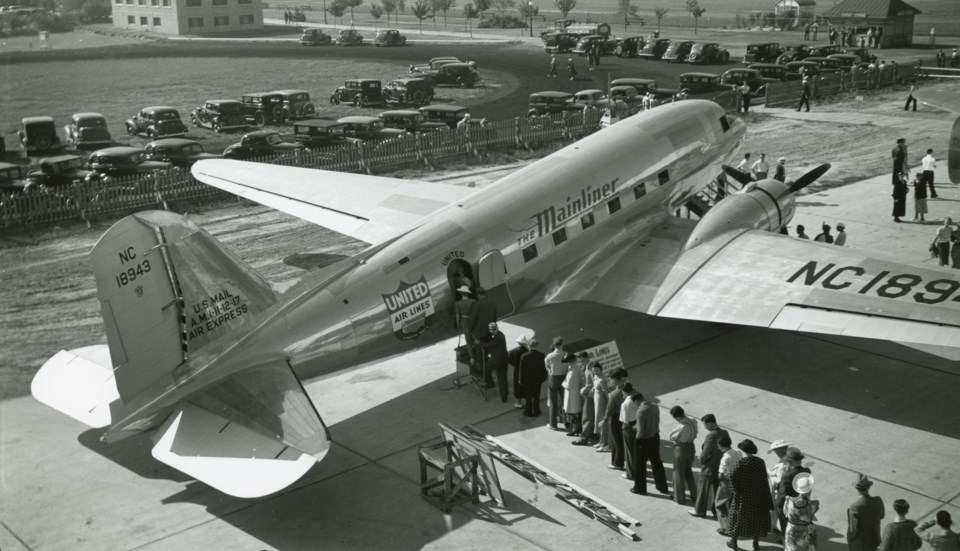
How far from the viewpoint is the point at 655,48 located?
238 feet

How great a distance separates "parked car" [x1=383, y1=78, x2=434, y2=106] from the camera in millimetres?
54875

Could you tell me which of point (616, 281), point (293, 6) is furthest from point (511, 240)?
point (293, 6)

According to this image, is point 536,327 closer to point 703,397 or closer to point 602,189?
point 602,189

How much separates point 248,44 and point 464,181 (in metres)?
34.8

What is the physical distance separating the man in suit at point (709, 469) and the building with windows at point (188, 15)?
113 feet

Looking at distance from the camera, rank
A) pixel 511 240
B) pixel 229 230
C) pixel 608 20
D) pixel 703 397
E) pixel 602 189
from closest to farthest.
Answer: pixel 703 397 → pixel 511 240 → pixel 602 189 → pixel 229 230 → pixel 608 20

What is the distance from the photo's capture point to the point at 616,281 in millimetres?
21047

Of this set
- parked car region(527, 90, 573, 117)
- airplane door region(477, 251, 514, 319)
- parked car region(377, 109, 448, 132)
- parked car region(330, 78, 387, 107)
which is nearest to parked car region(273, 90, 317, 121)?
parked car region(330, 78, 387, 107)

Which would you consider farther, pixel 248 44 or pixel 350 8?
pixel 350 8

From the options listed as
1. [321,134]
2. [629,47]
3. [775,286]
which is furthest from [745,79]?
[775,286]

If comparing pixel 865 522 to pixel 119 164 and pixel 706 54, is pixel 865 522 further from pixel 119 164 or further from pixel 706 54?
pixel 706 54

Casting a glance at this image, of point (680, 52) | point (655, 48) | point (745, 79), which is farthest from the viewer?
point (655, 48)

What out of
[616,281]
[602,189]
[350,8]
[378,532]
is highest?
[350,8]

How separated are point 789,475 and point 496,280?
8.27 meters
